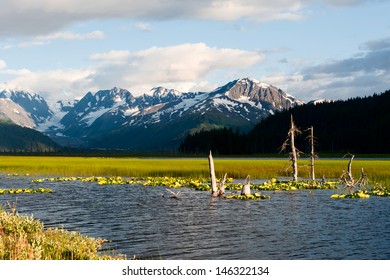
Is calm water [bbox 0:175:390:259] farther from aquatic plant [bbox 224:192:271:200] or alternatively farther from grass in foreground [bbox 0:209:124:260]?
grass in foreground [bbox 0:209:124:260]

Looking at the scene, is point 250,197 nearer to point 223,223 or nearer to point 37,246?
point 223,223

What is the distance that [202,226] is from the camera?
3647cm

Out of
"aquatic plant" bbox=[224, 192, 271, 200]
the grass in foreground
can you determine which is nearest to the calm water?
"aquatic plant" bbox=[224, 192, 271, 200]

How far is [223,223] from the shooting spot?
123ft

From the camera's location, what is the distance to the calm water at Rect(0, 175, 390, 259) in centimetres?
2858

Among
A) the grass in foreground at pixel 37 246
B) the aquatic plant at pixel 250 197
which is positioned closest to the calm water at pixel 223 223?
the aquatic plant at pixel 250 197

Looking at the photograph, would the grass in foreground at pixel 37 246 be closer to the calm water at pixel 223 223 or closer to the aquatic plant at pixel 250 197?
the calm water at pixel 223 223

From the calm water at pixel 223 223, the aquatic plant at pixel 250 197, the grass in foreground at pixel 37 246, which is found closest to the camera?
the grass in foreground at pixel 37 246

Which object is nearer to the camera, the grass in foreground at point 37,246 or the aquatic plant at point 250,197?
the grass in foreground at point 37,246

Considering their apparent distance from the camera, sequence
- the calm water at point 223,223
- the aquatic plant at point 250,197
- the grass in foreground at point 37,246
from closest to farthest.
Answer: the grass in foreground at point 37,246 → the calm water at point 223,223 → the aquatic plant at point 250,197

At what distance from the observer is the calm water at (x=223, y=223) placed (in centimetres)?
2858
